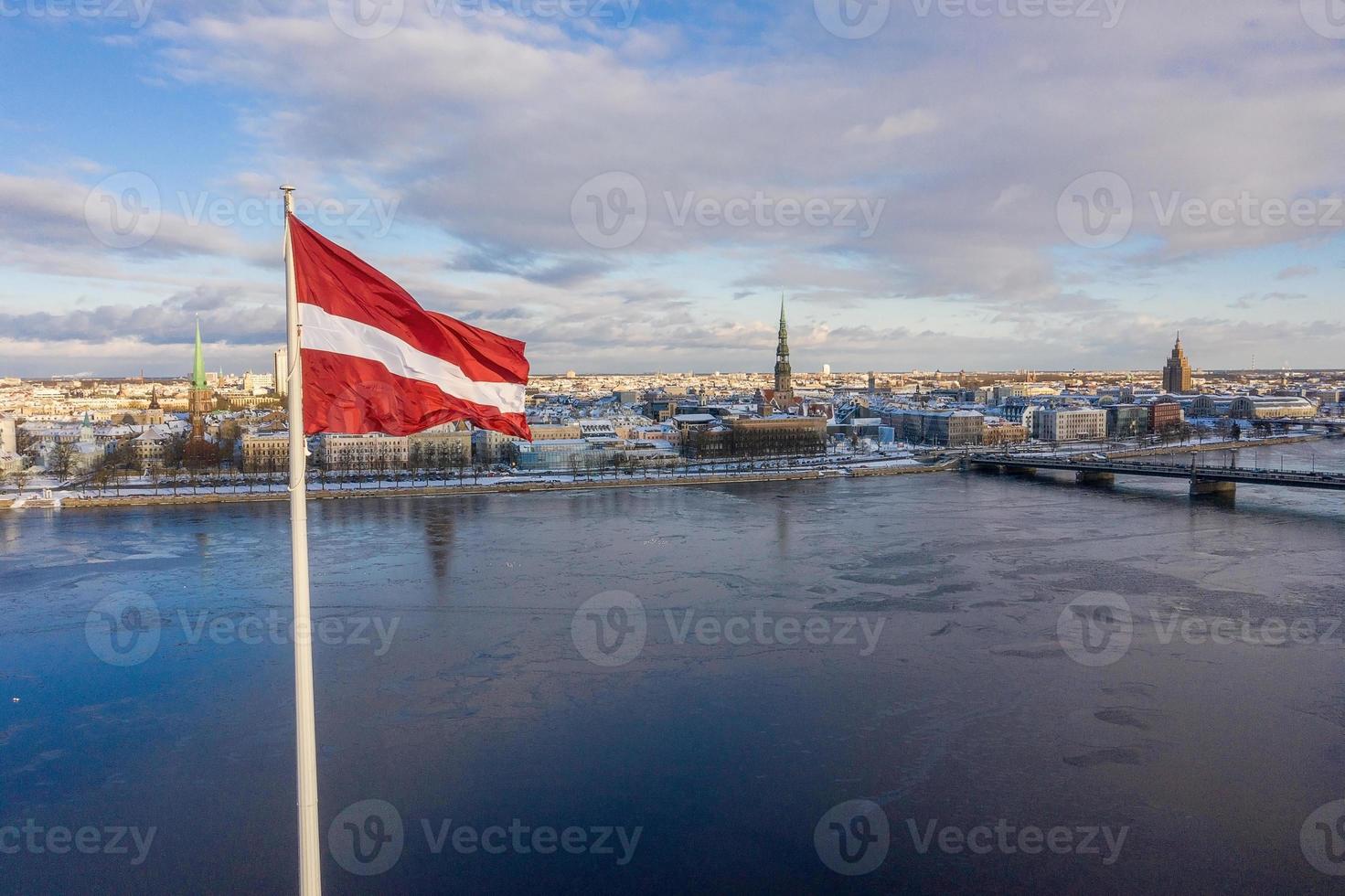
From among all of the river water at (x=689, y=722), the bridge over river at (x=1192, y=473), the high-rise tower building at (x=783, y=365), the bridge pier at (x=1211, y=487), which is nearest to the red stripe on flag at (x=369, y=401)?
the river water at (x=689, y=722)

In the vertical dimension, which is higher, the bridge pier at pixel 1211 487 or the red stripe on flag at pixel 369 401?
the red stripe on flag at pixel 369 401

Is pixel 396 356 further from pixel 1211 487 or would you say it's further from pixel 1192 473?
pixel 1211 487

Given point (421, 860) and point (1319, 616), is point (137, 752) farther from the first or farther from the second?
point (1319, 616)

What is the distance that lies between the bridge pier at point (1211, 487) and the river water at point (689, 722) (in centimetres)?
638

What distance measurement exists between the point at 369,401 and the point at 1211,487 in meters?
17.7

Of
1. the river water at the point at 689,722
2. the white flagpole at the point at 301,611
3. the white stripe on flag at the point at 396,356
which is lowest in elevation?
the river water at the point at 689,722

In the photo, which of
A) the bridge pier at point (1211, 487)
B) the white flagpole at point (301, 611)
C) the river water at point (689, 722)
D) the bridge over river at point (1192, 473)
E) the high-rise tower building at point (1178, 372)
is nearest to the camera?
the white flagpole at point (301, 611)

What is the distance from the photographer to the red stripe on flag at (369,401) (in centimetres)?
172

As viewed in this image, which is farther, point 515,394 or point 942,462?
point 942,462

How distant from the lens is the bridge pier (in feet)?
52.5

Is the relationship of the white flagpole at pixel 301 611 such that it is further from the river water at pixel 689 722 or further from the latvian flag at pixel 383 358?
the river water at pixel 689 722

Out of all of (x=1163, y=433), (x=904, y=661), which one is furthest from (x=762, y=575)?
(x=1163, y=433)

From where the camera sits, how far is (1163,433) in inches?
1244

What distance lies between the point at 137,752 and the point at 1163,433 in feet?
109
